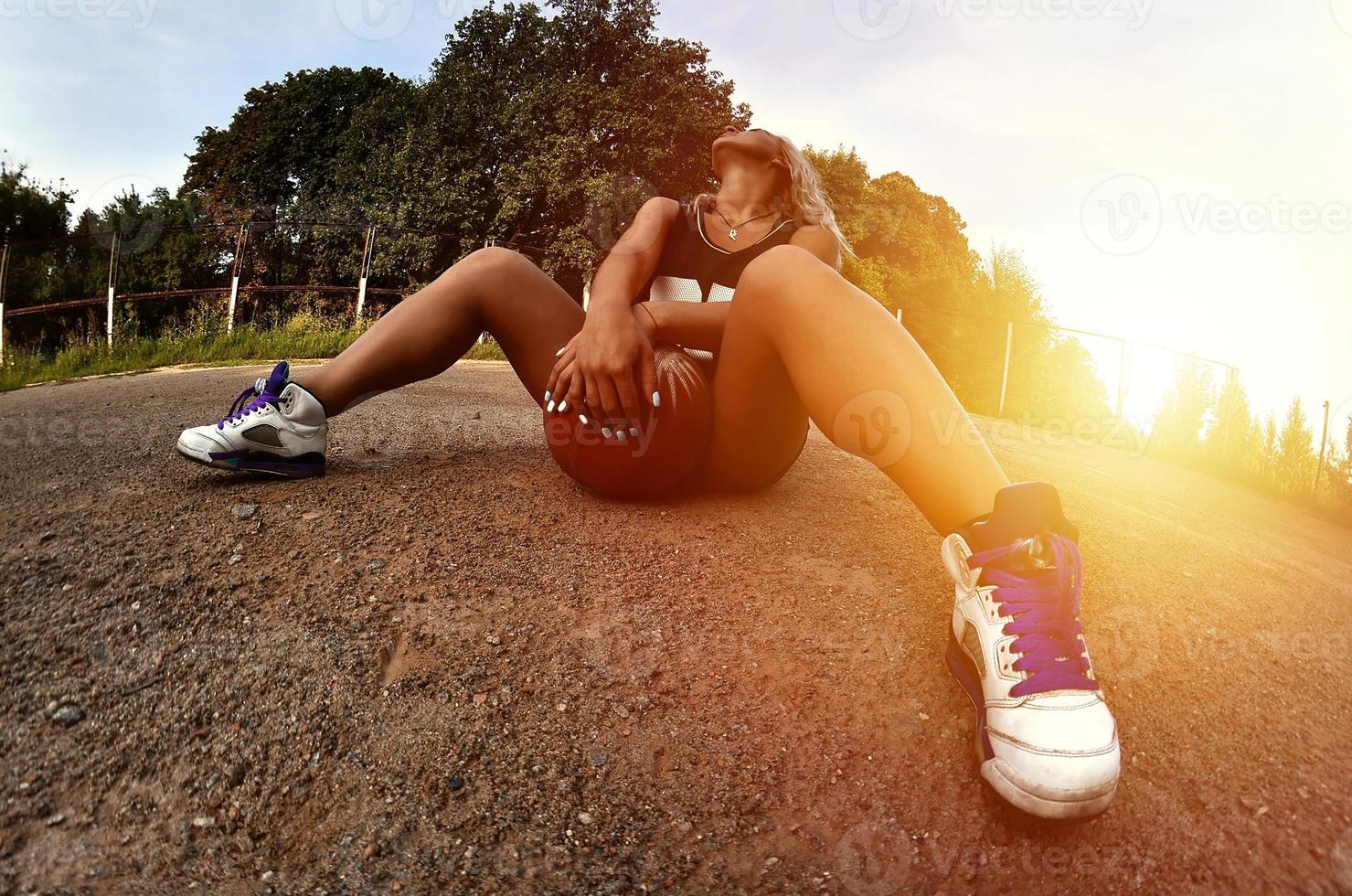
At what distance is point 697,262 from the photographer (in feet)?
7.30

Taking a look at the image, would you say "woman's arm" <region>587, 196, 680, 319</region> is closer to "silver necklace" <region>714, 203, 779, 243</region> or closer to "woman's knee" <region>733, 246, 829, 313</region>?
"silver necklace" <region>714, 203, 779, 243</region>

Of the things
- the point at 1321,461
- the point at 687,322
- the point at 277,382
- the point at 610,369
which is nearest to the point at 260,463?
the point at 277,382

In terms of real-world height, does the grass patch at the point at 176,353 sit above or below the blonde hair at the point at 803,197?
below

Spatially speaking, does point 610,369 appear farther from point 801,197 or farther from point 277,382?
point 277,382

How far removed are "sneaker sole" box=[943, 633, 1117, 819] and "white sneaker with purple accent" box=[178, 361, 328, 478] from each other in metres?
1.83

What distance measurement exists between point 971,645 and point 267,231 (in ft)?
76.8

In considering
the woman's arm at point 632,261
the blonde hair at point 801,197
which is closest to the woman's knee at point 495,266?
the woman's arm at point 632,261

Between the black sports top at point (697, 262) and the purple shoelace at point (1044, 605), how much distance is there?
1166 mm

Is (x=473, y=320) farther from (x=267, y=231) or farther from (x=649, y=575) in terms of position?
(x=267, y=231)

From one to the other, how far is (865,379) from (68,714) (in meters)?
1.53

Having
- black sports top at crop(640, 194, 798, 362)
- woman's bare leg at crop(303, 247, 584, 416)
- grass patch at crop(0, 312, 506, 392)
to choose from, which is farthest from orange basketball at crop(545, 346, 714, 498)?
grass patch at crop(0, 312, 506, 392)

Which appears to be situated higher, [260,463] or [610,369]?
[610,369]

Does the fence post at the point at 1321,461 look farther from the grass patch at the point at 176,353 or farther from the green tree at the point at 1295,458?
the grass patch at the point at 176,353

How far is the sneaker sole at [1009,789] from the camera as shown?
1114mm
